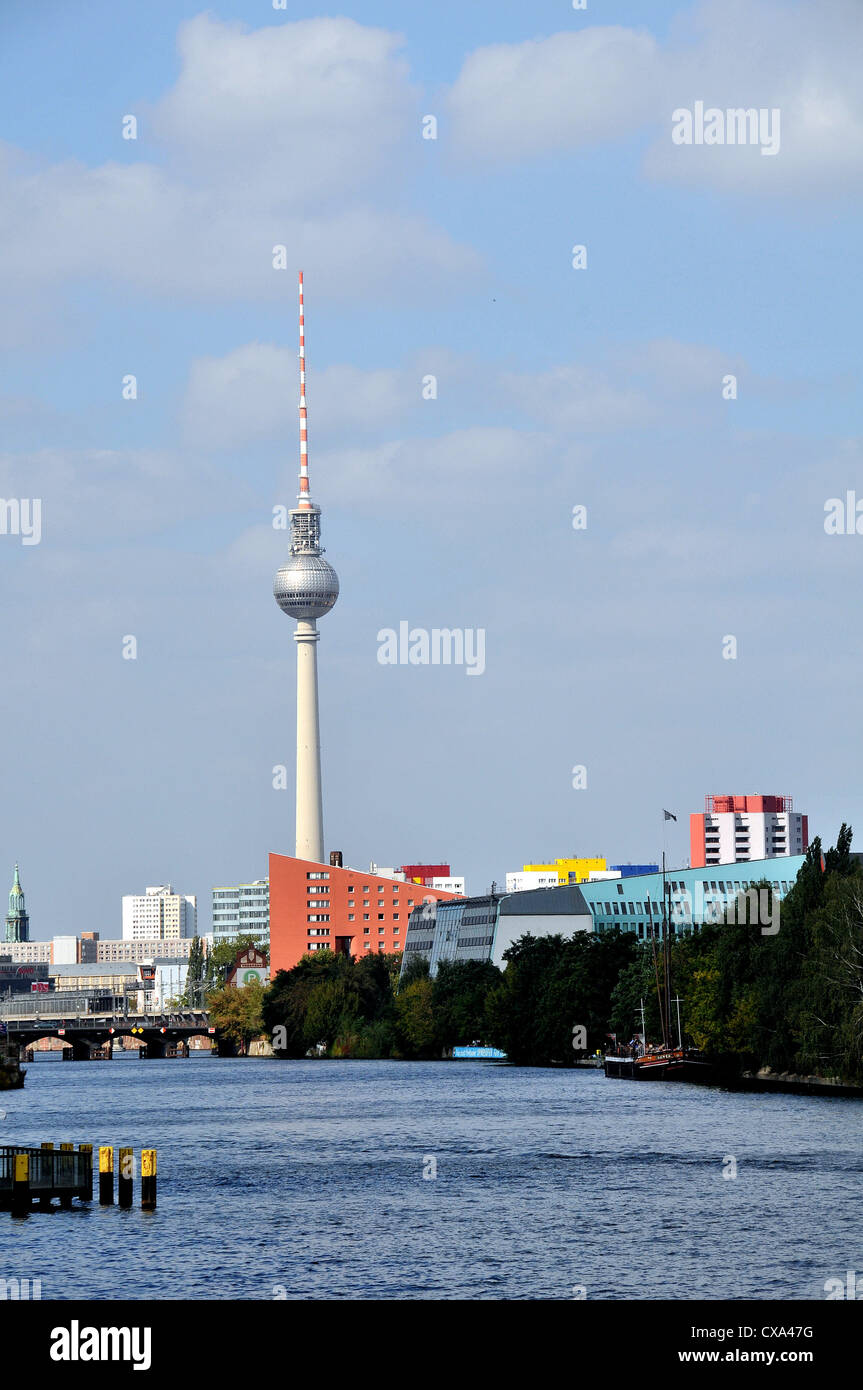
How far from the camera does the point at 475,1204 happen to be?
52.6 m

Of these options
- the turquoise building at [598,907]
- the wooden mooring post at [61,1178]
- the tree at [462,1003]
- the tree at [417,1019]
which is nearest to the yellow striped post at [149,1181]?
the wooden mooring post at [61,1178]

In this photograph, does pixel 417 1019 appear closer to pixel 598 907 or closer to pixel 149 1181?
pixel 598 907

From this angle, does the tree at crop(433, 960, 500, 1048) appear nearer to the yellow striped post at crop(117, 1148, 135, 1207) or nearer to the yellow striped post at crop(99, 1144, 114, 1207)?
the yellow striped post at crop(99, 1144, 114, 1207)

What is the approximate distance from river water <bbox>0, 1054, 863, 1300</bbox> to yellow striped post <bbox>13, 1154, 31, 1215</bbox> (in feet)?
1.88

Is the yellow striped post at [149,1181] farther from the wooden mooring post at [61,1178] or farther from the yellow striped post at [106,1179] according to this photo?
the yellow striped post at [106,1179]

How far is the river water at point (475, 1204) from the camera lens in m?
39.9

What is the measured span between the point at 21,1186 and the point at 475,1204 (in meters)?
11.7

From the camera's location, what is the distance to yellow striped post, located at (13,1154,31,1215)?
51250 mm

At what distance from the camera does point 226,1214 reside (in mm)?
51844

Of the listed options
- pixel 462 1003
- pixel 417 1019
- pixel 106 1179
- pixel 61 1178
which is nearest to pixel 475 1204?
pixel 106 1179

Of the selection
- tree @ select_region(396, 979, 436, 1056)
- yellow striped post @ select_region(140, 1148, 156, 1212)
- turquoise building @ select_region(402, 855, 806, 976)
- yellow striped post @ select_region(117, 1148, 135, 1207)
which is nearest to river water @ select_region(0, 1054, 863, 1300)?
yellow striped post @ select_region(140, 1148, 156, 1212)
